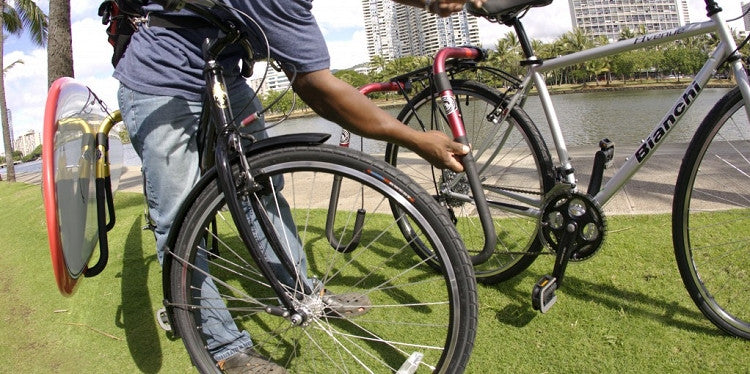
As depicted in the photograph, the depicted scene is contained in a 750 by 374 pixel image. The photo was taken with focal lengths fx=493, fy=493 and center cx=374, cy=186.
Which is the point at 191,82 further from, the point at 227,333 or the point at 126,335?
the point at 126,335

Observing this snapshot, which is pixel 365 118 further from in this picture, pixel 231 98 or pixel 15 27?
pixel 15 27

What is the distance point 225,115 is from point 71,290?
116cm

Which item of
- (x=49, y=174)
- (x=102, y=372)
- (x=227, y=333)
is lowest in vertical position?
(x=102, y=372)

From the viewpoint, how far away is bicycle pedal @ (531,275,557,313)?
2094mm

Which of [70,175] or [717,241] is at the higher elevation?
[70,175]

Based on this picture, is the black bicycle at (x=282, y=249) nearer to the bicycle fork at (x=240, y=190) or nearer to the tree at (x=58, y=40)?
the bicycle fork at (x=240, y=190)

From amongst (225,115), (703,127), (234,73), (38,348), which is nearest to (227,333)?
(225,115)

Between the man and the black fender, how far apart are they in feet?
0.35

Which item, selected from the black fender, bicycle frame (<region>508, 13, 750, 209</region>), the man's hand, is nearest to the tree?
the black fender

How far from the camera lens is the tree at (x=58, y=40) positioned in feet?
21.9

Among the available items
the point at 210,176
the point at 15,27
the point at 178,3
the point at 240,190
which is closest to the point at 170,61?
the point at 178,3

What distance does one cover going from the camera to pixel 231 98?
6.93 feet

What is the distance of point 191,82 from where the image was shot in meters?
1.89

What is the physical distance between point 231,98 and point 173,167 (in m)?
0.39
